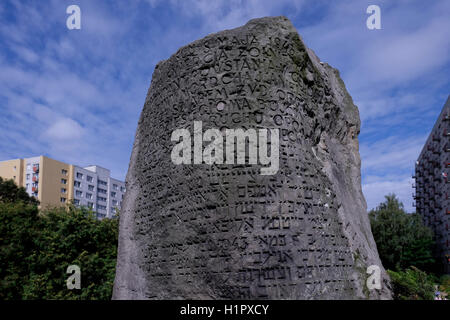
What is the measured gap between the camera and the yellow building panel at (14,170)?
45256 mm

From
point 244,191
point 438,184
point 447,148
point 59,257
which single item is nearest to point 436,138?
point 438,184

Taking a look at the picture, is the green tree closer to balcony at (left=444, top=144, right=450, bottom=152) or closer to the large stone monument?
balcony at (left=444, top=144, right=450, bottom=152)

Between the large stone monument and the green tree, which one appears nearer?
the large stone monument

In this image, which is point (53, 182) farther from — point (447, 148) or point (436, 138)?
point (436, 138)

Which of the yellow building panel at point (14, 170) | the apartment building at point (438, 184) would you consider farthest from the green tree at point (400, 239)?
the yellow building panel at point (14, 170)

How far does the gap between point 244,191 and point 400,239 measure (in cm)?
2987

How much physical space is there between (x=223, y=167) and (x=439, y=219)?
3682 centimetres

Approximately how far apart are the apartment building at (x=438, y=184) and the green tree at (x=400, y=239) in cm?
193

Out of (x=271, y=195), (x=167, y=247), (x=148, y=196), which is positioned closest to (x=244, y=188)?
(x=271, y=195)

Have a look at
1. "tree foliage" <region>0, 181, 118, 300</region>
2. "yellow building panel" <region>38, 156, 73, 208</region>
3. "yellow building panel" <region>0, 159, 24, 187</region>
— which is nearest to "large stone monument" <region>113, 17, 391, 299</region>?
"tree foliage" <region>0, 181, 118, 300</region>

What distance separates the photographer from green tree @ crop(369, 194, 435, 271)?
3022 centimetres

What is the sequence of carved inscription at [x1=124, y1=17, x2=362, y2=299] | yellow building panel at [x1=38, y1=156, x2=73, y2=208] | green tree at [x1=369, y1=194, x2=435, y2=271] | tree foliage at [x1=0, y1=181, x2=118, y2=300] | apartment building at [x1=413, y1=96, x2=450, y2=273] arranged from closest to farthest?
carved inscription at [x1=124, y1=17, x2=362, y2=299] → tree foliage at [x1=0, y1=181, x2=118, y2=300] → green tree at [x1=369, y1=194, x2=435, y2=271] → apartment building at [x1=413, y1=96, x2=450, y2=273] → yellow building panel at [x1=38, y1=156, x2=73, y2=208]

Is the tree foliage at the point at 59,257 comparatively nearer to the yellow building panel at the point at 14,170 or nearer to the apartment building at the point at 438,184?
the apartment building at the point at 438,184

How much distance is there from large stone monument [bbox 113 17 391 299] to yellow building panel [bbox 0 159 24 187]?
45.7 meters
